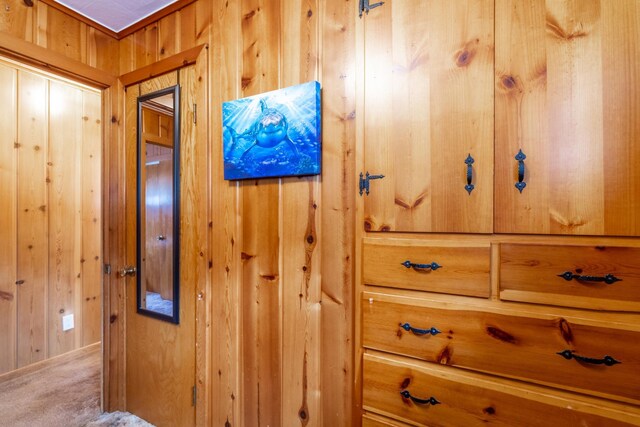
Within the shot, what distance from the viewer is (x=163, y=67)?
5.98ft

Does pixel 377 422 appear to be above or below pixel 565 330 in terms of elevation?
below

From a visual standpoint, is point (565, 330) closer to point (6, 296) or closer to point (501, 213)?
point (501, 213)

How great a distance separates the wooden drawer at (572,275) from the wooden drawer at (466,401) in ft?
0.87

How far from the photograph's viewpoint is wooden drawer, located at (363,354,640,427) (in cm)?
82

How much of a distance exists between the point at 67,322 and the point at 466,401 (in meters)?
3.37

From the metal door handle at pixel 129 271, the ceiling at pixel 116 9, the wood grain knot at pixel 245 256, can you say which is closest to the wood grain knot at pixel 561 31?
the wood grain knot at pixel 245 256

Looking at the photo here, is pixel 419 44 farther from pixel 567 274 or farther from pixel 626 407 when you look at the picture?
pixel 626 407

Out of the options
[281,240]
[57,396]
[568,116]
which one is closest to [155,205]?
[281,240]

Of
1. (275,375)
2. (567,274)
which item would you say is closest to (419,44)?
(567,274)

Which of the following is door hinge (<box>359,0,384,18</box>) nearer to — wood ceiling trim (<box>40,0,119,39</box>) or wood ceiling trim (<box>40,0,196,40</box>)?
wood ceiling trim (<box>40,0,196,40</box>)

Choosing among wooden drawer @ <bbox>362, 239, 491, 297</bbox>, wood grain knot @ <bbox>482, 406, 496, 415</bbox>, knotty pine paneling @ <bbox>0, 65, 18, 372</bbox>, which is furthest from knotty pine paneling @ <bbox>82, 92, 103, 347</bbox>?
wood grain knot @ <bbox>482, 406, 496, 415</bbox>

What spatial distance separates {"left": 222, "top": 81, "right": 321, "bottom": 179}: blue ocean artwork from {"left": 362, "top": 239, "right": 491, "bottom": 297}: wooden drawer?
466mm

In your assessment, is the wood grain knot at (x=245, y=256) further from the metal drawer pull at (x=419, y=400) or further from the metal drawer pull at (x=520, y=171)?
the metal drawer pull at (x=520, y=171)

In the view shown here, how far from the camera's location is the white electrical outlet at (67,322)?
278cm
